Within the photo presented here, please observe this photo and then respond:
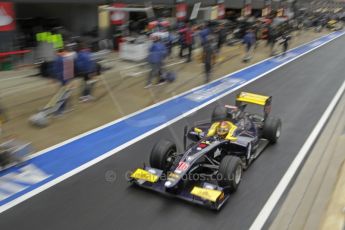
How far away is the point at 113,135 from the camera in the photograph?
1027 cm

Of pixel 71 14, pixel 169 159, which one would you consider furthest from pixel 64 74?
pixel 71 14

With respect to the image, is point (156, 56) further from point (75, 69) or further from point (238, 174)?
point (238, 174)

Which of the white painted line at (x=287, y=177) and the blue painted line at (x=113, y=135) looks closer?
the white painted line at (x=287, y=177)

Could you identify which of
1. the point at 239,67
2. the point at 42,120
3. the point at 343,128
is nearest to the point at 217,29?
the point at 239,67

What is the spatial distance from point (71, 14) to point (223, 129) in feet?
54.2

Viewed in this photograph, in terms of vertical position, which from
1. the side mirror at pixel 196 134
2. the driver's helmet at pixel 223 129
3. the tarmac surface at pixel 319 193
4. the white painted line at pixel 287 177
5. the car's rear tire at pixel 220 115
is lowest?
the white painted line at pixel 287 177

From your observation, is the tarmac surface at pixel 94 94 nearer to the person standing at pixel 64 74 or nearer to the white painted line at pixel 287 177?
the person standing at pixel 64 74

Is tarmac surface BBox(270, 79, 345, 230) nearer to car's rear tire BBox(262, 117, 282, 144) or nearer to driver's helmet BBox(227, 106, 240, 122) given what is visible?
car's rear tire BBox(262, 117, 282, 144)

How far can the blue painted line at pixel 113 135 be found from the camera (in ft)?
27.2

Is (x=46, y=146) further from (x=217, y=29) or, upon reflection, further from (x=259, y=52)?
(x=259, y=52)

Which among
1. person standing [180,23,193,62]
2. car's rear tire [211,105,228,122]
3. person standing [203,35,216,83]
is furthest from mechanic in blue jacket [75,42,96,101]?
person standing [180,23,193,62]

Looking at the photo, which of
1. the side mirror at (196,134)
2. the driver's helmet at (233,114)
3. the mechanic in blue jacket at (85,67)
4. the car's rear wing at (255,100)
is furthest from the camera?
the mechanic in blue jacket at (85,67)

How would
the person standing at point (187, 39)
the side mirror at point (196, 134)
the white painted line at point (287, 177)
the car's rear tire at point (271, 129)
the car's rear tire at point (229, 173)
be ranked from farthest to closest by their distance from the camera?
the person standing at point (187, 39)
the car's rear tire at point (271, 129)
the side mirror at point (196, 134)
the car's rear tire at point (229, 173)
the white painted line at point (287, 177)

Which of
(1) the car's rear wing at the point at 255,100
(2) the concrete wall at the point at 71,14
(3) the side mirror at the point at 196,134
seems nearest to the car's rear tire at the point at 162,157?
(3) the side mirror at the point at 196,134
